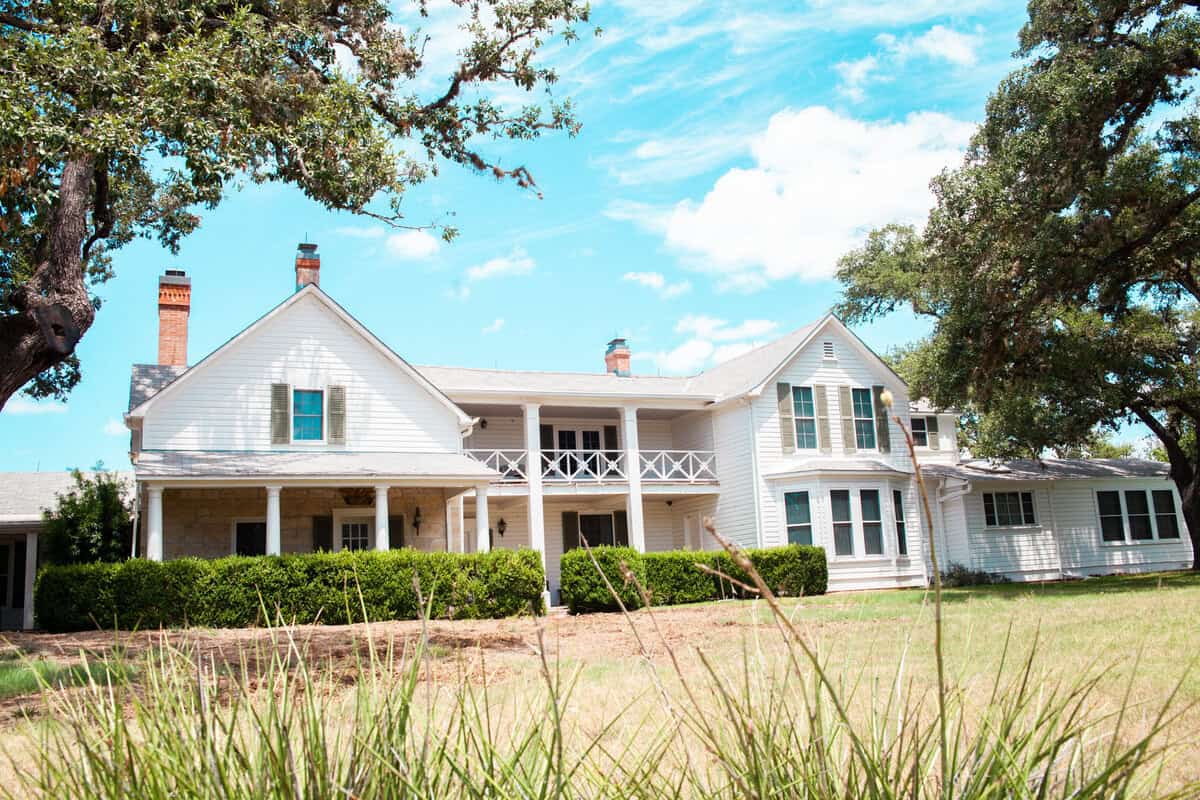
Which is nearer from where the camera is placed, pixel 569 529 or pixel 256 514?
pixel 256 514

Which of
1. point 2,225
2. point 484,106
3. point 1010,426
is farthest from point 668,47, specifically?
point 1010,426

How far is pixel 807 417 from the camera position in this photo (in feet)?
84.9

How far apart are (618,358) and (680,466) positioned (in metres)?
5.16

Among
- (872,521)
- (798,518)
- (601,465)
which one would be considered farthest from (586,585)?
(872,521)

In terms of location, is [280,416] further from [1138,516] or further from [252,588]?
[1138,516]

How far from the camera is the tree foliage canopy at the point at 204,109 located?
10914 mm

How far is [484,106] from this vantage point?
582 inches

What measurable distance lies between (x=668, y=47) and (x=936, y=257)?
26.4 ft

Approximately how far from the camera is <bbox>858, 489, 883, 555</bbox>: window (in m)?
24.8

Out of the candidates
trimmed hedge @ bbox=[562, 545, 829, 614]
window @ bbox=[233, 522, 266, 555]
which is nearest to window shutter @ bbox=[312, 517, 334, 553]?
window @ bbox=[233, 522, 266, 555]

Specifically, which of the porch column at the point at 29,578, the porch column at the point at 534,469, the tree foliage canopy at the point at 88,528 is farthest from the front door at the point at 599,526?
the porch column at the point at 29,578

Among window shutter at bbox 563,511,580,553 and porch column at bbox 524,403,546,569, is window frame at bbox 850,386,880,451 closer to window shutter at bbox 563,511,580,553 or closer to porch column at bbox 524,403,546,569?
window shutter at bbox 563,511,580,553

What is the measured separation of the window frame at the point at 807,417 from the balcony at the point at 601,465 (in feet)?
8.43

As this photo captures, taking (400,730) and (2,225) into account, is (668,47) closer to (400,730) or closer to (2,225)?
(2,225)
